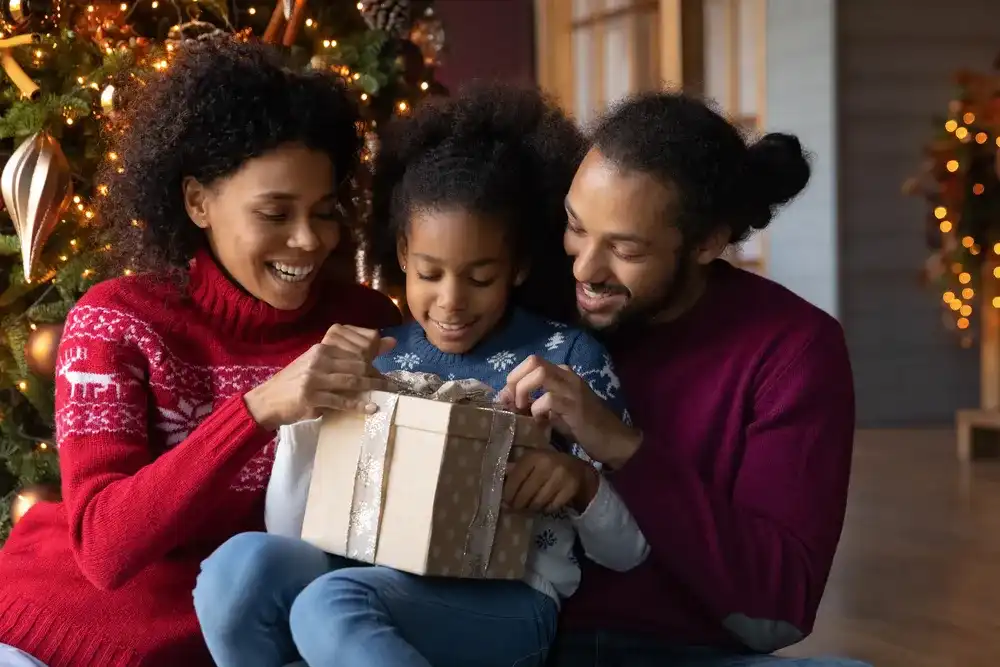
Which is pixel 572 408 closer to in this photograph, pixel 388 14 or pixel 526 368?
pixel 526 368

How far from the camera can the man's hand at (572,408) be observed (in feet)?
4.66

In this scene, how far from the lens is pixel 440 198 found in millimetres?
1649

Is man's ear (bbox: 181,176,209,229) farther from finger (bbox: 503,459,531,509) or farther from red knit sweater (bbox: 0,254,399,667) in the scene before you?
finger (bbox: 503,459,531,509)

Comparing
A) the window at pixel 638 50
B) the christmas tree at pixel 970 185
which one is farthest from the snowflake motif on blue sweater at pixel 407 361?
the christmas tree at pixel 970 185

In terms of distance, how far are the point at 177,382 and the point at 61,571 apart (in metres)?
0.31

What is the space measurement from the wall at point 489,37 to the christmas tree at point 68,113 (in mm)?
3346

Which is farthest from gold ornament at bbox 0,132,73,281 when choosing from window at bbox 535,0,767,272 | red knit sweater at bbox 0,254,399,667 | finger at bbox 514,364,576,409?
window at bbox 535,0,767,272

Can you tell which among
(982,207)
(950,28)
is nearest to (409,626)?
→ (982,207)

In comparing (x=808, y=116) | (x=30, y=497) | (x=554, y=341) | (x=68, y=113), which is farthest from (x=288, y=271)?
(x=808, y=116)

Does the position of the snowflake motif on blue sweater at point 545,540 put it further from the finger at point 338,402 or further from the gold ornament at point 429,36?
the gold ornament at point 429,36

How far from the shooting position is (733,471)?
1634 millimetres

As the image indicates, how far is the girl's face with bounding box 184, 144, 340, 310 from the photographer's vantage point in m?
1.71

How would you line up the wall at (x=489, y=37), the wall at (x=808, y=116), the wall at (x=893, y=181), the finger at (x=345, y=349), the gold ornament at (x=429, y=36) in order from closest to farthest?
the finger at (x=345, y=349)
the gold ornament at (x=429, y=36)
the wall at (x=808, y=116)
the wall at (x=893, y=181)
the wall at (x=489, y=37)

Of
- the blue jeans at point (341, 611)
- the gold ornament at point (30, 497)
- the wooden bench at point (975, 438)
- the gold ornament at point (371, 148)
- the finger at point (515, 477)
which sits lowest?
the wooden bench at point (975, 438)
